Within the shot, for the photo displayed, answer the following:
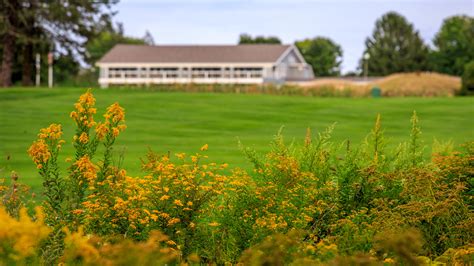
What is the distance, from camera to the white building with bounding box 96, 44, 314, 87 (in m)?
72.2

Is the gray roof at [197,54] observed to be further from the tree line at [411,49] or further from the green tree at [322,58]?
the green tree at [322,58]

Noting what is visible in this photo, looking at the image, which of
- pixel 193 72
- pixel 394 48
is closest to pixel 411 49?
pixel 394 48

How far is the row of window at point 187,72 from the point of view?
72750mm

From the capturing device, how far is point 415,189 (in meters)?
8.73

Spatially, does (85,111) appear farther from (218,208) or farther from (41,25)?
(41,25)

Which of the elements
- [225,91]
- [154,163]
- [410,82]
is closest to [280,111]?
[225,91]

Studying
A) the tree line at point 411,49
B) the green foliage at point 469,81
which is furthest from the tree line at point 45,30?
the tree line at point 411,49

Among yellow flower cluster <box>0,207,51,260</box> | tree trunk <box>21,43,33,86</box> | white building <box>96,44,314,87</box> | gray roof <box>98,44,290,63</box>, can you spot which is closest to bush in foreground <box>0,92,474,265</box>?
yellow flower cluster <box>0,207,51,260</box>

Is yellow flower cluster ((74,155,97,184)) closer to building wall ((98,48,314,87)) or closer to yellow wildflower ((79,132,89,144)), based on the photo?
yellow wildflower ((79,132,89,144))

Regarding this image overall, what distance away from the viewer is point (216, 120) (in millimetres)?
27719

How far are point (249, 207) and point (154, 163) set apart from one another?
1.14 meters

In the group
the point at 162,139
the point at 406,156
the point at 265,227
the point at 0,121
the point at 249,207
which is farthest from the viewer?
the point at 0,121

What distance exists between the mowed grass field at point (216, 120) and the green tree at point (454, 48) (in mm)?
48667

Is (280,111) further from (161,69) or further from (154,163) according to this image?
(161,69)
